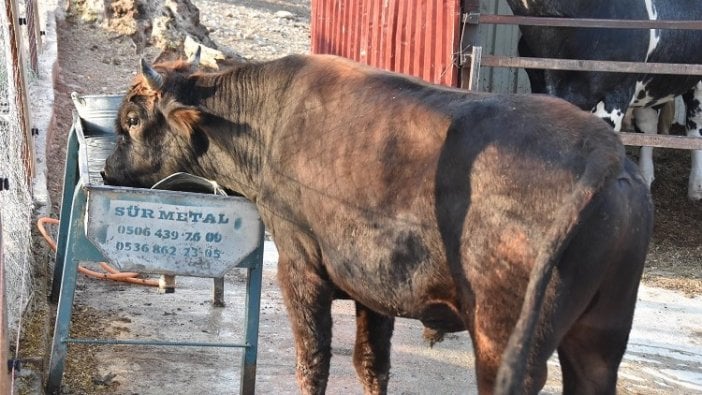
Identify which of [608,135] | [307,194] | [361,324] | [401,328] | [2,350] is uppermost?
[608,135]

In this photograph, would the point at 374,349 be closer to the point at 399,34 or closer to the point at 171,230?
the point at 171,230

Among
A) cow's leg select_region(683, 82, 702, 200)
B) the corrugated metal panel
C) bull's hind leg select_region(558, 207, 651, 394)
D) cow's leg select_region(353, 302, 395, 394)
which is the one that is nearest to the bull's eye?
cow's leg select_region(353, 302, 395, 394)

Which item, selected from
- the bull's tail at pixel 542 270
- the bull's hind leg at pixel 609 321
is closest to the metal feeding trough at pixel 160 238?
the bull's hind leg at pixel 609 321

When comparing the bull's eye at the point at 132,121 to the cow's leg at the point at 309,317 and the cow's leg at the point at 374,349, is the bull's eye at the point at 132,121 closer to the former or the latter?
the cow's leg at the point at 309,317

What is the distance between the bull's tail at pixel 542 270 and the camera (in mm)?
3387

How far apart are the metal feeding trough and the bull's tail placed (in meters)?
1.91

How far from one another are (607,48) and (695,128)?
201 centimetres

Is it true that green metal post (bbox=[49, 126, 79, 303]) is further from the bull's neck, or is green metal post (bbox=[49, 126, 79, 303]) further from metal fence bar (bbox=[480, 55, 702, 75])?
metal fence bar (bbox=[480, 55, 702, 75])

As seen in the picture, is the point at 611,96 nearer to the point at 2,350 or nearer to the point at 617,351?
the point at 617,351

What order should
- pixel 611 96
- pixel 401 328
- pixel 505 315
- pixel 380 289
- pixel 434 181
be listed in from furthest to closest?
pixel 611 96
pixel 401 328
pixel 380 289
pixel 434 181
pixel 505 315

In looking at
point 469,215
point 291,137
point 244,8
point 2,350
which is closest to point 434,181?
point 469,215

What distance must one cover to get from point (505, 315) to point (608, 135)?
30.5 inches

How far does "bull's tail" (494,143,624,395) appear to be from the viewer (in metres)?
3.39

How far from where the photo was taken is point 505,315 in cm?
375
